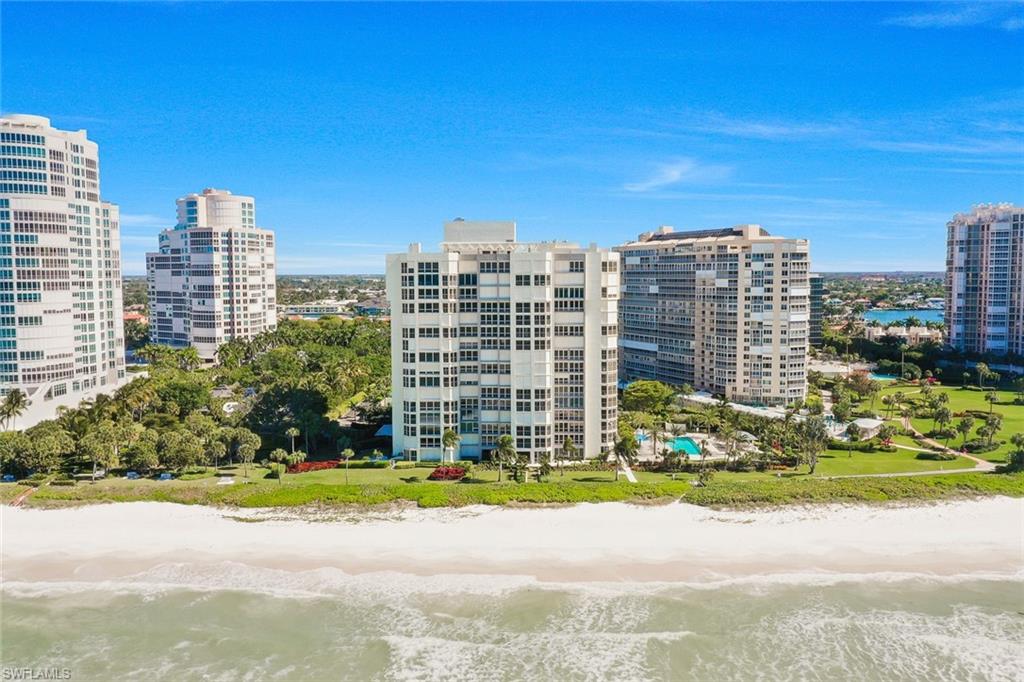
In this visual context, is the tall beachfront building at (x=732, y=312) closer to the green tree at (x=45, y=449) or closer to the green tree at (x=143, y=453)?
the green tree at (x=143, y=453)

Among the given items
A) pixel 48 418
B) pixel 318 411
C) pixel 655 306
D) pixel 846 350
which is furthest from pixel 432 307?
pixel 846 350

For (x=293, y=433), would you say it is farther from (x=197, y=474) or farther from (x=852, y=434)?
(x=852, y=434)

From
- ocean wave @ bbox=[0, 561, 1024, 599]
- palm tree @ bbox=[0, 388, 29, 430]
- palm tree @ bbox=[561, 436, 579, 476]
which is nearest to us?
ocean wave @ bbox=[0, 561, 1024, 599]

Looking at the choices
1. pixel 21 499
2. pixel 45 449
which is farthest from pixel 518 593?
pixel 45 449

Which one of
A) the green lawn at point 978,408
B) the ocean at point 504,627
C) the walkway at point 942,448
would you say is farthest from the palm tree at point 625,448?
the green lawn at point 978,408

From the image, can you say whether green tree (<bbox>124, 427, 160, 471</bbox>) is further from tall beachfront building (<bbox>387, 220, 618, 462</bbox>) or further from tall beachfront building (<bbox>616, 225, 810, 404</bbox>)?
tall beachfront building (<bbox>616, 225, 810, 404</bbox>)

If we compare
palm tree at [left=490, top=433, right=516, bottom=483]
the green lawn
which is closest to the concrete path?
palm tree at [left=490, top=433, right=516, bottom=483]
